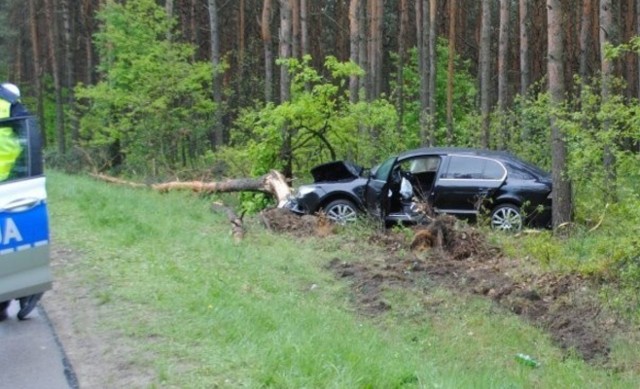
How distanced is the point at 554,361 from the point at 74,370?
16.5 ft

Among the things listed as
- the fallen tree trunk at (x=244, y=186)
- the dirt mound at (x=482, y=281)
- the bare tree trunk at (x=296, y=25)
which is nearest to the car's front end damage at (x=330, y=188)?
the fallen tree trunk at (x=244, y=186)

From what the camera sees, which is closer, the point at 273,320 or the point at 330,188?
the point at 273,320

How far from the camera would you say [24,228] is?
22.7 feet

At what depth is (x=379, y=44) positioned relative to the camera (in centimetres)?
3484

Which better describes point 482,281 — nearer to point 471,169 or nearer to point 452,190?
point 452,190

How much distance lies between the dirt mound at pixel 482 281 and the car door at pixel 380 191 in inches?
29.9

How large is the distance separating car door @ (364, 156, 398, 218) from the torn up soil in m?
0.62

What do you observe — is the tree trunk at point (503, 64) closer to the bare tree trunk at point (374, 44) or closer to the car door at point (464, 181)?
the bare tree trunk at point (374, 44)

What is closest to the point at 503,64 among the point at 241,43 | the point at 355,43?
the point at 355,43

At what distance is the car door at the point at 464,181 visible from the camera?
17.1m

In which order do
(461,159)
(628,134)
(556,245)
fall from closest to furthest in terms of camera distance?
(628,134)
(556,245)
(461,159)

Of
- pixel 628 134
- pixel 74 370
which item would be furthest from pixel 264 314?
pixel 628 134

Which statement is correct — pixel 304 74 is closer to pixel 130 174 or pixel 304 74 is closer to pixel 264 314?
pixel 130 174

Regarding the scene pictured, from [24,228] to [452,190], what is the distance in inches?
441
